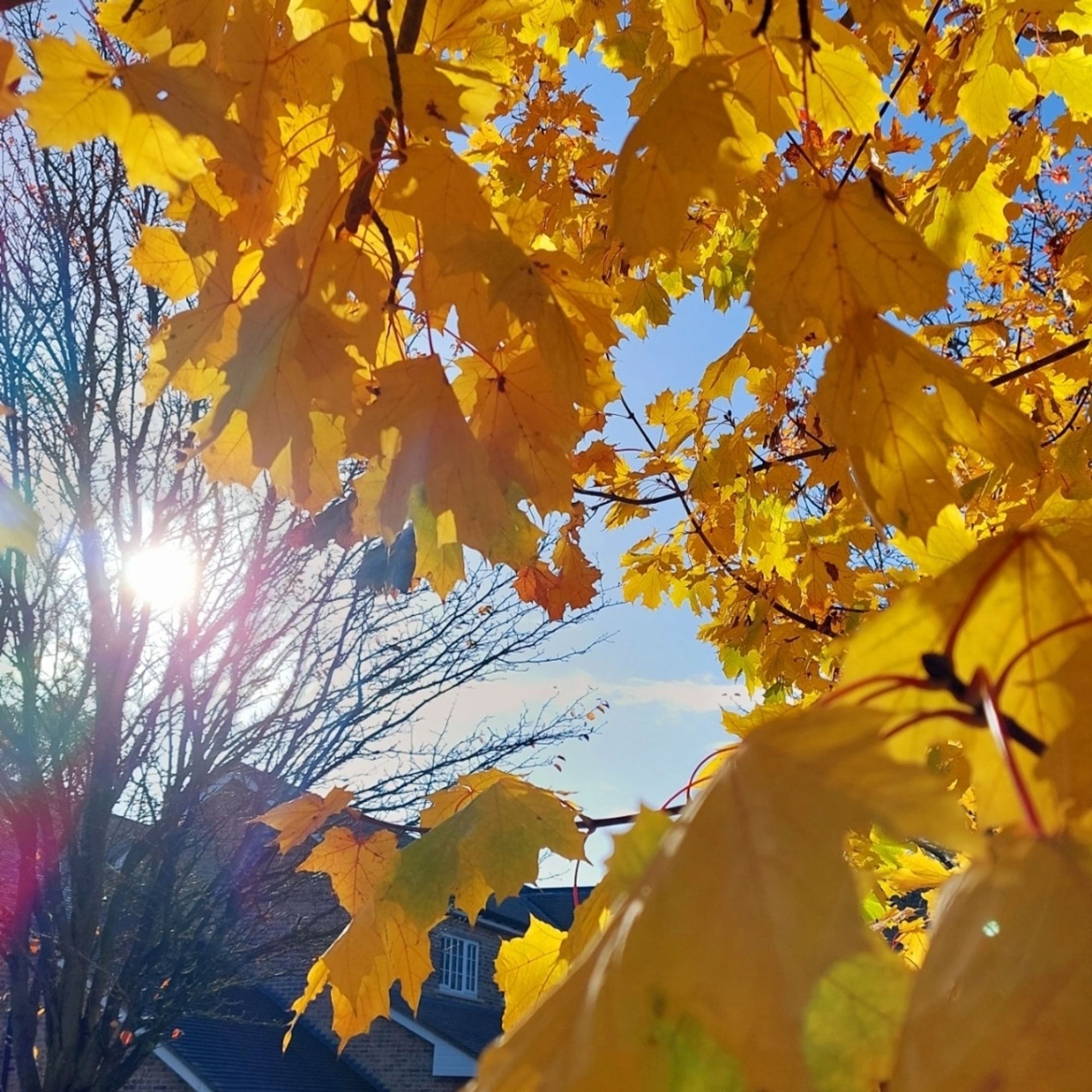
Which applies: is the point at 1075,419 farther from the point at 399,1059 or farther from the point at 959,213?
the point at 399,1059

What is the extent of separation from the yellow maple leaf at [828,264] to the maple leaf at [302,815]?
1.26 meters

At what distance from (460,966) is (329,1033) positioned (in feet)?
7.42

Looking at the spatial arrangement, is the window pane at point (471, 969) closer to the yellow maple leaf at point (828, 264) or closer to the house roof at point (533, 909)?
the house roof at point (533, 909)

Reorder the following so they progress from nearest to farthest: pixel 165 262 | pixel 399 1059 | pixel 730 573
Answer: pixel 165 262
pixel 730 573
pixel 399 1059

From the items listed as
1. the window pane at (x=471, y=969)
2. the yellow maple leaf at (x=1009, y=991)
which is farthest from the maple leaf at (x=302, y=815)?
the window pane at (x=471, y=969)

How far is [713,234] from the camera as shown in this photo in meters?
2.89

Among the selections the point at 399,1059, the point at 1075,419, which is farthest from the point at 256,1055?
the point at 1075,419

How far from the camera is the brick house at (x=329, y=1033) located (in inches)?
375

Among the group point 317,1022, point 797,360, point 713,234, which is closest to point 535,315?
point 713,234

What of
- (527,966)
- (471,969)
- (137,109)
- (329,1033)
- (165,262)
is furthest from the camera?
(471,969)

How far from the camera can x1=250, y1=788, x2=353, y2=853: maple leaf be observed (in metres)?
1.74

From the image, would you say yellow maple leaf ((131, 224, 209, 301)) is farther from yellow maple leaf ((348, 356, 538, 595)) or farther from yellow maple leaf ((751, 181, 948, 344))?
yellow maple leaf ((751, 181, 948, 344))

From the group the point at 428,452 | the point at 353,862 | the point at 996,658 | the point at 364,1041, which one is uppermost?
the point at 428,452

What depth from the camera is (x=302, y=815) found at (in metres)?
1.82
